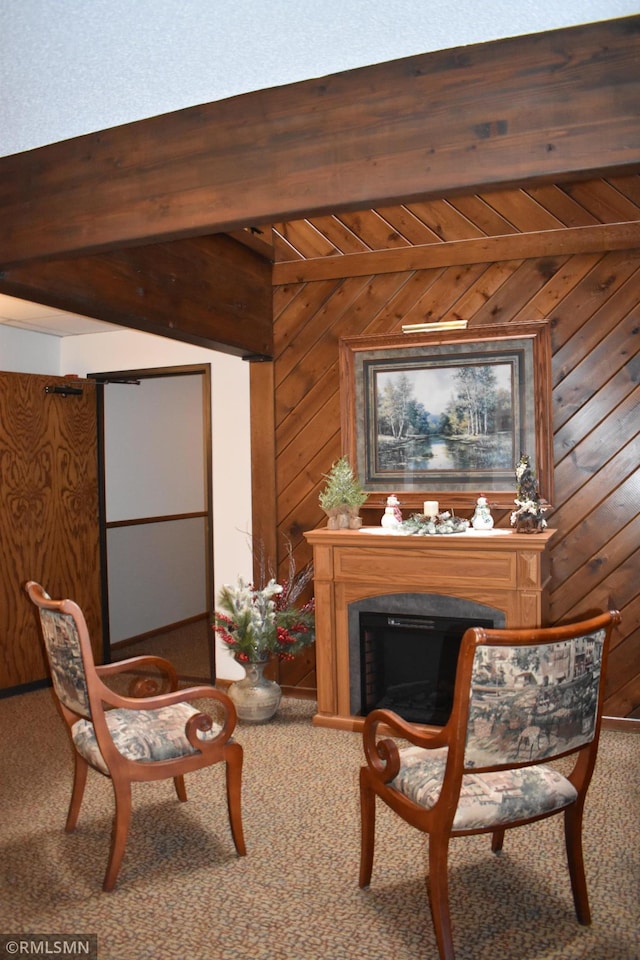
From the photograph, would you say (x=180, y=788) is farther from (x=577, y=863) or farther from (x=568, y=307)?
(x=568, y=307)

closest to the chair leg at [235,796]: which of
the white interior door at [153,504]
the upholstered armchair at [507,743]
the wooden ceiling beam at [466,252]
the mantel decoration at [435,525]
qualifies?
the upholstered armchair at [507,743]

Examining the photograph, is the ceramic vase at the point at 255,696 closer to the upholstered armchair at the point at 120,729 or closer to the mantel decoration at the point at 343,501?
the mantel decoration at the point at 343,501

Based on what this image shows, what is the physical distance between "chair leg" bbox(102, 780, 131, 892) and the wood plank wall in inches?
95.4

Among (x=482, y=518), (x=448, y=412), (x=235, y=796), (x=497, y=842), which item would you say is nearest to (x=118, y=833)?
(x=235, y=796)

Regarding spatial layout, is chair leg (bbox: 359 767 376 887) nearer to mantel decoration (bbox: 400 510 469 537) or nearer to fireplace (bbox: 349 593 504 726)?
fireplace (bbox: 349 593 504 726)

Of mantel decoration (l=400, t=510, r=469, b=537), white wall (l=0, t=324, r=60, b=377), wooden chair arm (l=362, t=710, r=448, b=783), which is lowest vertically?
wooden chair arm (l=362, t=710, r=448, b=783)

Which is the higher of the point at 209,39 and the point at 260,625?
the point at 209,39

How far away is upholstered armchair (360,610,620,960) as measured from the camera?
2070 mm

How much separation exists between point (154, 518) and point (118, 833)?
14.1 feet

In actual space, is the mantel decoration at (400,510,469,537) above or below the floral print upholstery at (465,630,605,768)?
above

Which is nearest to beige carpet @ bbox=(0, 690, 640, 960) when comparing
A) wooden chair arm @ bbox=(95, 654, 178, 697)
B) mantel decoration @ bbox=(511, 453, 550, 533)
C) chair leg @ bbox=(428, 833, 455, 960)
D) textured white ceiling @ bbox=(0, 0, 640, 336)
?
chair leg @ bbox=(428, 833, 455, 960)

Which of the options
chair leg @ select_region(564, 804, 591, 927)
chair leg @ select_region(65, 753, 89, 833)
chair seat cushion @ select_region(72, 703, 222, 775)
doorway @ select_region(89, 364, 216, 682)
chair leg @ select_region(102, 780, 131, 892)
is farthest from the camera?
doorway @ select_region(89, 364, 216, 682)

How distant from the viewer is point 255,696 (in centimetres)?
428

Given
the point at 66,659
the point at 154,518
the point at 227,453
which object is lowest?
the point at 66,659
